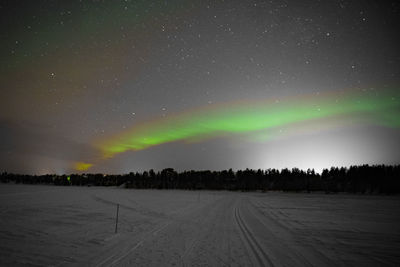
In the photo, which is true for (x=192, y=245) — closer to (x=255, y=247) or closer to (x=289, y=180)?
(x=255, y=247)

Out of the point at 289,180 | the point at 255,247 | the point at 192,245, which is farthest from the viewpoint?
the point at 289,180

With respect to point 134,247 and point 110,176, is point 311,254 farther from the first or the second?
point 110,176

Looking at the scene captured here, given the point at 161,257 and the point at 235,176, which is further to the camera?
the point at 235,176

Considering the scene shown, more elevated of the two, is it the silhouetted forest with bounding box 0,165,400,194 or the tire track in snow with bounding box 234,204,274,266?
the tire track in snow with bounding box 234,204,274,266

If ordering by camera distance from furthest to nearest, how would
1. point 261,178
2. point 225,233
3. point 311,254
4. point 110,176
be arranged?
point 110,176 → point 261,178 → point 225,233 → point 311,254

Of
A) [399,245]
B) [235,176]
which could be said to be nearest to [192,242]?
[399,245]

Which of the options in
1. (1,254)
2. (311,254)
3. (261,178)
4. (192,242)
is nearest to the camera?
(1,254)

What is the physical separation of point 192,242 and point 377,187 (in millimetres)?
115453

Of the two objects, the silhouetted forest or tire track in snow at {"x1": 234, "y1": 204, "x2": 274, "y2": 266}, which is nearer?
tire track in snow at {"x1": 234, "y1": 204, "x2": 274, "y2": 266}

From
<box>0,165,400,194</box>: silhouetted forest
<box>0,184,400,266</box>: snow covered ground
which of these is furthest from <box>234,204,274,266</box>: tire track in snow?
<box>0,165,400,194</box>: silhouetted forest

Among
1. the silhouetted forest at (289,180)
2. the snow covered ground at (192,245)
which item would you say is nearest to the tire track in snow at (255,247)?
the snow covered ground at (192,245)

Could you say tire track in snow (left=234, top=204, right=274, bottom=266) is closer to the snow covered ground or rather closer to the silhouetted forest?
the snow covered ground

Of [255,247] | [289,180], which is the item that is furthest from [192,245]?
[289,180]

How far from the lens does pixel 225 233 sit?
10961 millimetres
